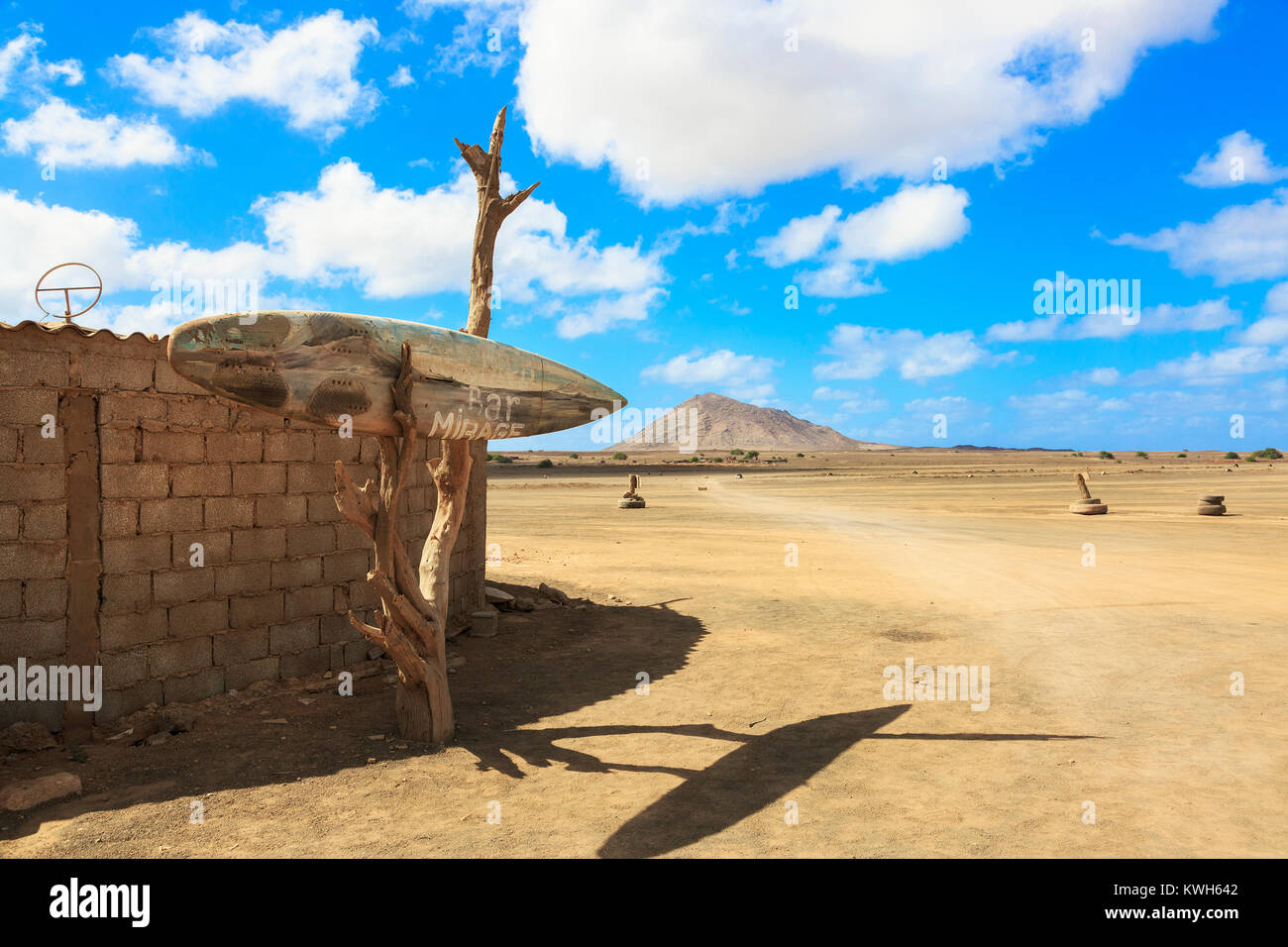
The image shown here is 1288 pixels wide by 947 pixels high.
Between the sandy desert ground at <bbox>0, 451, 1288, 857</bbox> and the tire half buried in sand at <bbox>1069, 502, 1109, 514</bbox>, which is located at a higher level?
the tire half buried in sand at <bbox>1069, 502, 1109, 514</bbox>

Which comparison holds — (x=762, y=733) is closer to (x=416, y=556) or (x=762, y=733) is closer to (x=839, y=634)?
(x=839, y=634)

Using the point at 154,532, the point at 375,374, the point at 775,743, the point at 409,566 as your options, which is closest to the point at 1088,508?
the point at 775,743

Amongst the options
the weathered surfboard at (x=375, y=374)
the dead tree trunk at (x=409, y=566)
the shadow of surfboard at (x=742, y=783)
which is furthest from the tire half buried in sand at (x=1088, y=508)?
the dead tree trunk at (x=409, y=566)

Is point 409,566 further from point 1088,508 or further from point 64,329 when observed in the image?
point 1088,508

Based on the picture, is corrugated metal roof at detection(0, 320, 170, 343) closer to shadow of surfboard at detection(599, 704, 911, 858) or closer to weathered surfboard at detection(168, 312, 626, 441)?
weathered surfboard at detection(168, 312, 626, 441)

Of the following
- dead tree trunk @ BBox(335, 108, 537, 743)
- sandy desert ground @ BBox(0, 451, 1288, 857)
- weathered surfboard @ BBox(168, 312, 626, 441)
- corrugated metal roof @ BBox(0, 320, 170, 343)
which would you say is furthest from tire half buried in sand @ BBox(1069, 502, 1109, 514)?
corrugated metal roof @ BBox(0, 320, 170, 343)

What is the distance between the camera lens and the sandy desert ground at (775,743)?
17.6 ft

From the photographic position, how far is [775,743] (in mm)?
7230

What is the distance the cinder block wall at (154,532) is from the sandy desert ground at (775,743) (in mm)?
719

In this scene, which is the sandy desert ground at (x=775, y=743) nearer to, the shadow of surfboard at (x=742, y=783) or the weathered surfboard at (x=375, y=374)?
the shadow of surfboard at (x=742, y=783)

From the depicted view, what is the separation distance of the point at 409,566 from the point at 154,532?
2797 millimetres

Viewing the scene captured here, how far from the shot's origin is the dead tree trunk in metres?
6.56

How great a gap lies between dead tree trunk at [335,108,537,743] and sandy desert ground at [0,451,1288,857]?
0.46 m
